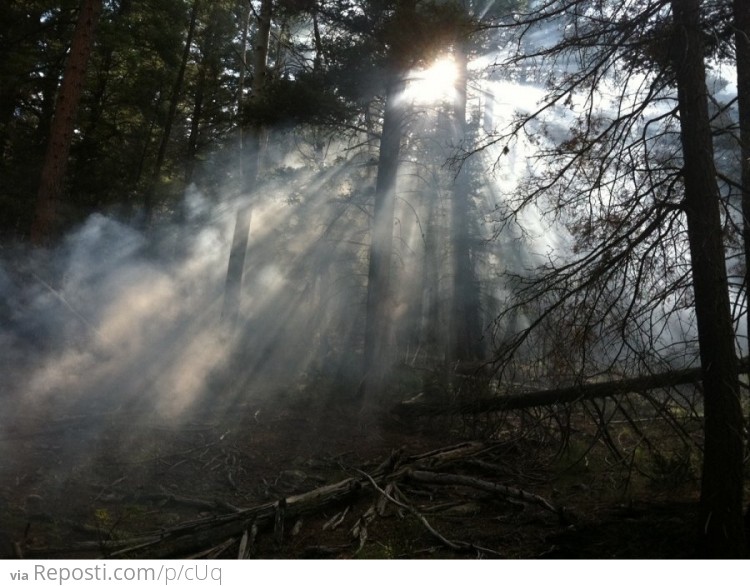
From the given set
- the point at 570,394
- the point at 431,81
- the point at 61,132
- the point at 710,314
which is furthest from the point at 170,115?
the point at 710,314

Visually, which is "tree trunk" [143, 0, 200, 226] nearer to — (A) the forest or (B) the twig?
(A) the forest

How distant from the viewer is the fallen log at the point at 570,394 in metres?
5.08

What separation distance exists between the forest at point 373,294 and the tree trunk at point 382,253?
0.21 ft

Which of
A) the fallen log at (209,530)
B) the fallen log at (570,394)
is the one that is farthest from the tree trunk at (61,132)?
the fallen log at (570,394)

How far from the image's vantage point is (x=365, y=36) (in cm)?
1132

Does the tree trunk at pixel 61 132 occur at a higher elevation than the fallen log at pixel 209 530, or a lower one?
higher

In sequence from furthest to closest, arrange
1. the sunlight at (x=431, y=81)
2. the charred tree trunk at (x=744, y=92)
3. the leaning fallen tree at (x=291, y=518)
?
the sunlight at (x=431, y=81) < the leaning fallen tree at (x=291, y=518) < the charred tree trunk at (x=744, y=92)

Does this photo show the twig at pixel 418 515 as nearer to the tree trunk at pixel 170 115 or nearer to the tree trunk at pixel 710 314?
the tree trunk at pixel 710 314

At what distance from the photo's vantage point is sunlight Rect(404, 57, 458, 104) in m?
11.1

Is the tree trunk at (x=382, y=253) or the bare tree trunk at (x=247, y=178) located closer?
the tree trunk at (x=382, y=253)

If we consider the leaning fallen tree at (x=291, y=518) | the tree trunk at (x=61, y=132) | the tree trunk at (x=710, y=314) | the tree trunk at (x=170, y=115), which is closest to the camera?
the tree trunk at (x=710, y=314)
